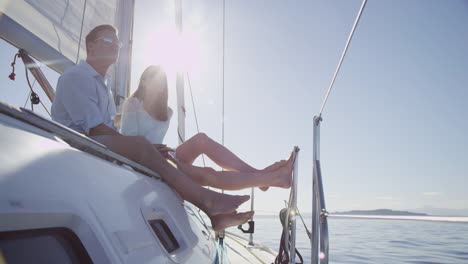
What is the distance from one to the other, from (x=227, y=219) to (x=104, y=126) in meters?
0.76

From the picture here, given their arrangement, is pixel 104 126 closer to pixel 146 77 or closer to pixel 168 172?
pixel 168 172

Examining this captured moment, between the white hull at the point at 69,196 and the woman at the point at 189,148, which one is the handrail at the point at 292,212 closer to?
the woman at the point at 189,148

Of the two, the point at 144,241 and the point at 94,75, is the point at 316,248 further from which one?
the point at 94,75

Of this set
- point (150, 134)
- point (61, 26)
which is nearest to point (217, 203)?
point (150, 134)

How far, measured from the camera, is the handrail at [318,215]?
5.08ft

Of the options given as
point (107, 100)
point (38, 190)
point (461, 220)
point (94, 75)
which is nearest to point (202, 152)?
point (107, 100)

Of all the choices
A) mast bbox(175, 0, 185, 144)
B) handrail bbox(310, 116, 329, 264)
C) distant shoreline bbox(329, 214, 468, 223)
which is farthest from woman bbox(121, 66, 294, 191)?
mast bbox(175, 0, 185, 144)

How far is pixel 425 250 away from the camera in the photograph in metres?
6.27

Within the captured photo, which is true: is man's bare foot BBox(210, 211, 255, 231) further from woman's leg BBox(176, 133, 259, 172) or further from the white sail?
the white sail

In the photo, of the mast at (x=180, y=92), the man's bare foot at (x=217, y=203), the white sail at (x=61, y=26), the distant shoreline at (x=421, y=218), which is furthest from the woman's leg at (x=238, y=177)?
the mast at (x=180, y=92)

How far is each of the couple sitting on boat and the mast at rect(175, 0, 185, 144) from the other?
4.24ft

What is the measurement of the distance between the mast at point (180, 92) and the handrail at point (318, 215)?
189 cm

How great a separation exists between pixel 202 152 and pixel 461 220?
5.39ft

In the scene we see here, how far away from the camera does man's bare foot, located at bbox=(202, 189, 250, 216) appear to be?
1602mm
